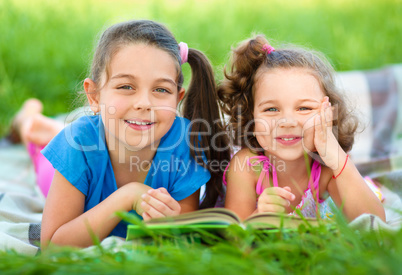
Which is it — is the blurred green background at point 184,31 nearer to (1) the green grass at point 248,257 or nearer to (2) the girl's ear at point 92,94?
(2) the girl's ear at point 92,94

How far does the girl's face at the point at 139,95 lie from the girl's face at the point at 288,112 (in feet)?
1.22

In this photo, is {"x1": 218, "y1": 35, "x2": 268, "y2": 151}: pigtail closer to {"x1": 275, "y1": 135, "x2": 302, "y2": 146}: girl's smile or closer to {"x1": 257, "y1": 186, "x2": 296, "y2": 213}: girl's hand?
{"x1": 275, "y1": 135, "x2": 302, "y2": 146}: girl's smile

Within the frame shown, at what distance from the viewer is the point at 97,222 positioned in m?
1.53

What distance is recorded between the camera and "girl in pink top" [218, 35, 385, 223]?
1.66 meters

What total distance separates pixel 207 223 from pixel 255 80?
0.79 meters

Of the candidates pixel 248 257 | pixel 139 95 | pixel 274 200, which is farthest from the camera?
pixel 139 95

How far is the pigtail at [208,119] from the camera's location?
190 centimetres

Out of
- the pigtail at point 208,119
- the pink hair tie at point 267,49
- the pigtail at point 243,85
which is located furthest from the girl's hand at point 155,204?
the pink hair tie at point 267,49

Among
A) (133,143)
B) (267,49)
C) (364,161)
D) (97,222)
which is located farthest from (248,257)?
(364,161)

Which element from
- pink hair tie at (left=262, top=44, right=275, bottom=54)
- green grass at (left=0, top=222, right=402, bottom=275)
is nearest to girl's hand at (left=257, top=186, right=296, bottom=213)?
green grass at (left=0, top=222, right=402, bottom=275)

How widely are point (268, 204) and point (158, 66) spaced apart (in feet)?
2.17

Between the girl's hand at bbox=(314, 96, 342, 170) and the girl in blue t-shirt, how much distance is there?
1.41 feet

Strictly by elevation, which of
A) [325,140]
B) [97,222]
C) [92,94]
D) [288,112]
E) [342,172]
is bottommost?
[97,222]

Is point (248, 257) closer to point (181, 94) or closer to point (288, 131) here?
point (288, 131)
